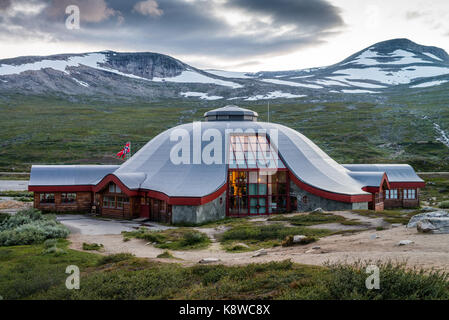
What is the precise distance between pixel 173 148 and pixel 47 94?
574 ft

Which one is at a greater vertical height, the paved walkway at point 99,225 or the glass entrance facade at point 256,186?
the glass entrance facade at point 256,186

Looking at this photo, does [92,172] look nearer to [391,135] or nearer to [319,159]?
[319,159]

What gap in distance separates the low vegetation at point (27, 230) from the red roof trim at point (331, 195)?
69.8 feet

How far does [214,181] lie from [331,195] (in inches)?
436

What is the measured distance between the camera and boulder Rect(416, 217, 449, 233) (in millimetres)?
18203

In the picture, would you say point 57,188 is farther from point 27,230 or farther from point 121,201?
point 27,230

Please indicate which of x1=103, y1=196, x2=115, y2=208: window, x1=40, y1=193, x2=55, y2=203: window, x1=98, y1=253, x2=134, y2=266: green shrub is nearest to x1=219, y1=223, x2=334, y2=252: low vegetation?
x1=98, y1=253, x2=134, y2=266: green shrub

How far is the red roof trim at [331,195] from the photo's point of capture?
33062 mm

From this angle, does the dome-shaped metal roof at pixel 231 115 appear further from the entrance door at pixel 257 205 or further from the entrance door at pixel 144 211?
the entrance door at pixel 144 211

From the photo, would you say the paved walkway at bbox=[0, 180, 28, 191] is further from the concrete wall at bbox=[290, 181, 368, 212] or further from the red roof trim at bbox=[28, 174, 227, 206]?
the concrete wall at bbox=[290, 181, 368, 212]

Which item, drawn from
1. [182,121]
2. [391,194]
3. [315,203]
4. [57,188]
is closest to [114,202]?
[57,188]

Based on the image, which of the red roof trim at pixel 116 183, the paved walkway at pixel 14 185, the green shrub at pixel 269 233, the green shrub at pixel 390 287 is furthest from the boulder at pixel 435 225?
the paved walkway at pixel 14 185
